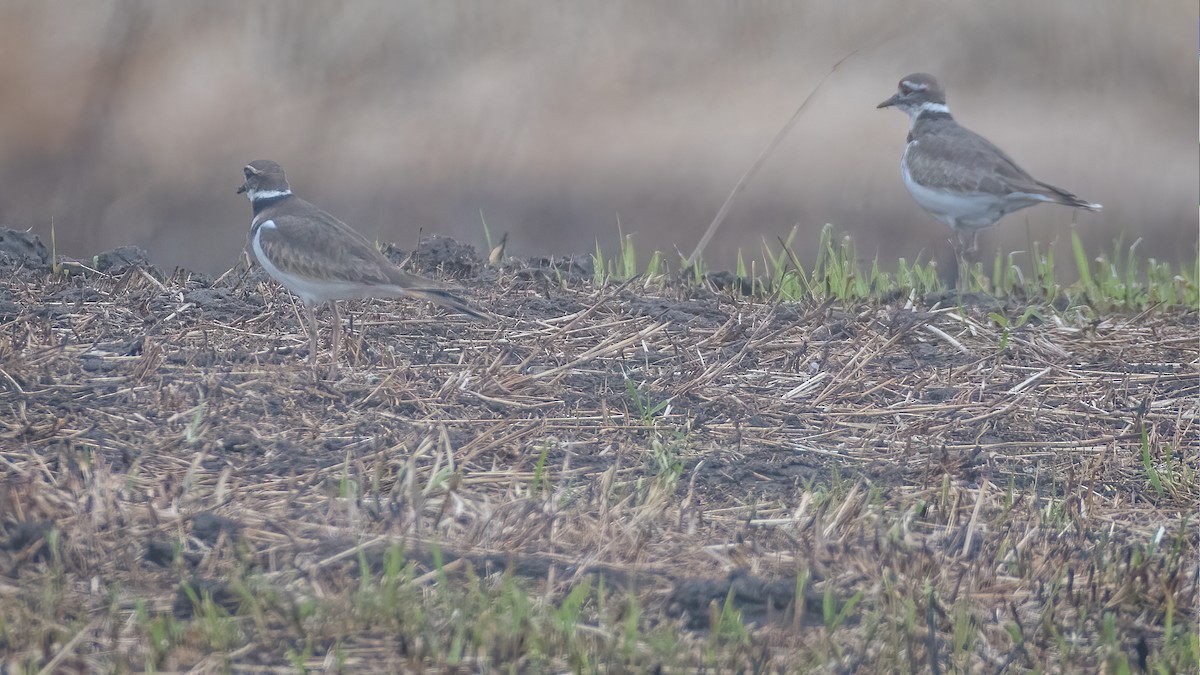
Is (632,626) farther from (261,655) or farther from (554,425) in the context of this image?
(554,425)

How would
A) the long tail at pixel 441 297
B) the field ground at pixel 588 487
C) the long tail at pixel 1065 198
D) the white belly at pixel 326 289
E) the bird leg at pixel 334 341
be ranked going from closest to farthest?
the field ground at pixel 588 487, the bird leg at pixel 334 341, the long tail at pixel 441 297, the white belly at pixel 326 289, the long tail at pixel 1065 198

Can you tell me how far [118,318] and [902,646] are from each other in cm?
361

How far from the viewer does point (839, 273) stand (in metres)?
6.25

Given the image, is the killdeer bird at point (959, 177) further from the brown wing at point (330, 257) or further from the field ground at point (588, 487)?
the brown wing at point (330, 257)

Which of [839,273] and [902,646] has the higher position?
[839,273]

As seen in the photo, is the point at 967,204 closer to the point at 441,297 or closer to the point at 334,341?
the point at 441,297

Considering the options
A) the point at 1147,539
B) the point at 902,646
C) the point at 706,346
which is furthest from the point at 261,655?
the point at 706,346

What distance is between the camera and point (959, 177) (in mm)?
8039

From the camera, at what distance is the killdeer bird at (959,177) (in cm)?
792

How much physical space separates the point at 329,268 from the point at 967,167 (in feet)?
15.1

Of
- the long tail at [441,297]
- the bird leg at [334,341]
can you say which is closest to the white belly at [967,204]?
the long tail at [441,297]

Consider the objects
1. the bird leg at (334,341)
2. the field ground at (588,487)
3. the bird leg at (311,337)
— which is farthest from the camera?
the bird leg at (311,337)

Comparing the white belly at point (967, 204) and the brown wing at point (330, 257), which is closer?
the brown wing at point (330, 257)

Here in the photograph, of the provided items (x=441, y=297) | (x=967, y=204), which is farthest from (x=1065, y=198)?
(x=441, y=297)
